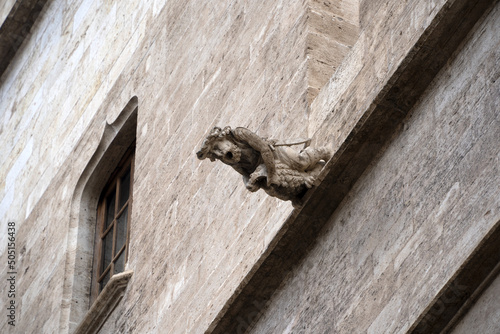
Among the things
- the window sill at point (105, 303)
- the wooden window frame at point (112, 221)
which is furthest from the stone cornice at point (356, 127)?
the wooden window frame at point (112, 221)

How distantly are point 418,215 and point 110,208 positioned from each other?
16.3ft

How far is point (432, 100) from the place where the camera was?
17.6ft

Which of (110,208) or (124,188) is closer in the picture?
(124,188)

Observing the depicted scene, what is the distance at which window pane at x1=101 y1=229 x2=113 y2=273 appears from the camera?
9.48 metres

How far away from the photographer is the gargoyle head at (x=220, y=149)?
227 inches

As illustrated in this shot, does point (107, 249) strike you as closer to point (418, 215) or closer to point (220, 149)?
point (220, 149)

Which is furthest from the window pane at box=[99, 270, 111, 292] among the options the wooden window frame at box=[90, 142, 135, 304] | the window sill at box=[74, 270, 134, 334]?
the window sill at box=[74, 270, 134, 334]

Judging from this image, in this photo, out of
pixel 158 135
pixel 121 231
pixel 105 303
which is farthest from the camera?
pixel 121 231

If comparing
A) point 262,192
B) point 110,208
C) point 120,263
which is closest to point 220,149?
point 262,192

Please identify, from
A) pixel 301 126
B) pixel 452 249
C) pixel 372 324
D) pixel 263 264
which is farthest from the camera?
pixel 301 126

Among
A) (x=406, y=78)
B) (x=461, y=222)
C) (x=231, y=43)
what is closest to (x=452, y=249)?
(x=461, y=222)

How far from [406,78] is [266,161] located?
0.76 meters

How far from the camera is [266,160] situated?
5.78 meters

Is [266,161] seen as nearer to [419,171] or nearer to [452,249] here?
[419,171]
